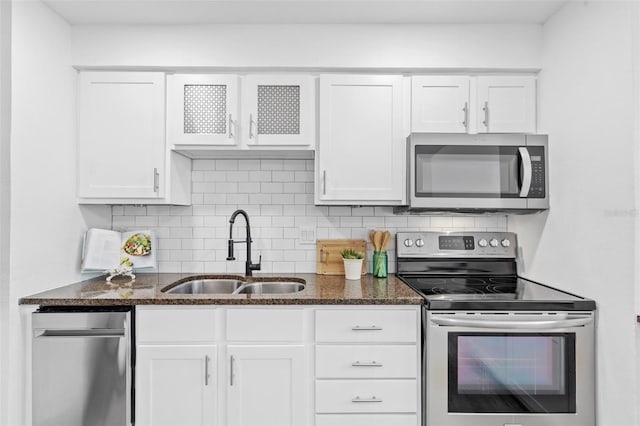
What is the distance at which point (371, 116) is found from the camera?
227 centimetres

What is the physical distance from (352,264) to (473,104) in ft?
3.65

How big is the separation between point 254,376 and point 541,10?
2302 mm

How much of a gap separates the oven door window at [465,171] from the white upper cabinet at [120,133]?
143cm

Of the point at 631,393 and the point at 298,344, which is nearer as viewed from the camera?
the point at 631,393

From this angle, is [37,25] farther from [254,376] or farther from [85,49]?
[254,376]

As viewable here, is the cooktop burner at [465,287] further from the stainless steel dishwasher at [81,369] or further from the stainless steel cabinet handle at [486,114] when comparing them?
the stainless steel dishwasher at [81,369]

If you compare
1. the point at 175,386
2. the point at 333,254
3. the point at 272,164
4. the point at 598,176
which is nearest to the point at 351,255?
the point at 333,254

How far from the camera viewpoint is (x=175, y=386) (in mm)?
1889

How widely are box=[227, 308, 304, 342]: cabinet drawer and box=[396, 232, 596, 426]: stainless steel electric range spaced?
0.62 metres

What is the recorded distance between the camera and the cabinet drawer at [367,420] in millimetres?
1898

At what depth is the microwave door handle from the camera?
6.96 ft

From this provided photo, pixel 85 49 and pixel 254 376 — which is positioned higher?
pixel 85 49

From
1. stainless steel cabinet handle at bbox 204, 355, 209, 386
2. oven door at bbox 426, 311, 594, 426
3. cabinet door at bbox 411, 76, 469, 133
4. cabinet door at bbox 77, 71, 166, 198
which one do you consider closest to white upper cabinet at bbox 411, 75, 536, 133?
cabinet door at bbox 411, 76, 469, 133

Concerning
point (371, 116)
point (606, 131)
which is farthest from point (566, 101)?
point (371, 116)
